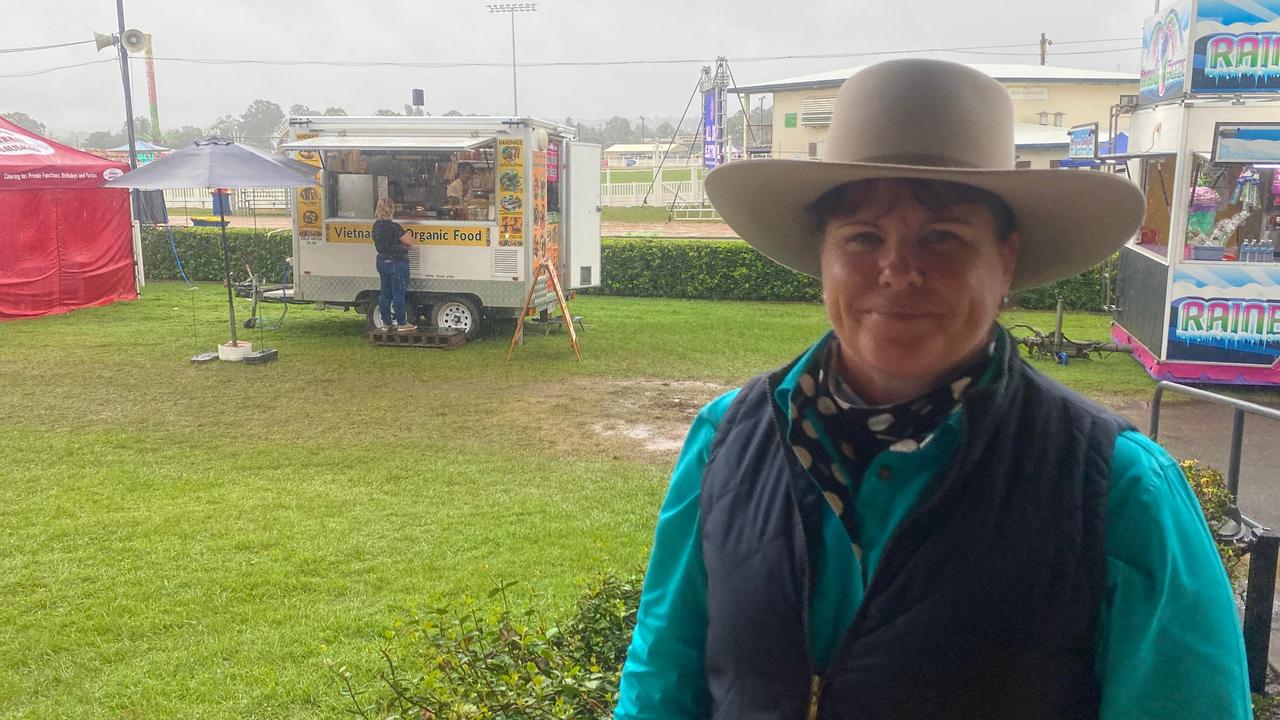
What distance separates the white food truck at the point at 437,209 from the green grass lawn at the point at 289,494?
72cm

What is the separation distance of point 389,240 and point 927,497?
11.6 m

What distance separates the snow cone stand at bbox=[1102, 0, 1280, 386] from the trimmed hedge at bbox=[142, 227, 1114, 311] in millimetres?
5506

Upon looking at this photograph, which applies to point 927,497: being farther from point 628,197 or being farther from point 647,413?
point 628,197

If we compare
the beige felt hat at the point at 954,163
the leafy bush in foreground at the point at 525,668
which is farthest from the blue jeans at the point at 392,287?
the beige felt hat at the point at 954,163

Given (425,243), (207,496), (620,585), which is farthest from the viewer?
(425,243)

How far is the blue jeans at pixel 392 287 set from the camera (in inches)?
495

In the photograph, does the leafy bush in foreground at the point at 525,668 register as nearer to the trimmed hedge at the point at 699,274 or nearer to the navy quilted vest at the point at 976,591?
the navy quilted vest at the point at 976,591

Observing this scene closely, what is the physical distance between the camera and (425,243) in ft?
41.9

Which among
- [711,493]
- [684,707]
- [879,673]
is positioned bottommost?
[684,707]

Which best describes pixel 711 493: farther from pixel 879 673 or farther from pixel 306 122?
pixel 306 122

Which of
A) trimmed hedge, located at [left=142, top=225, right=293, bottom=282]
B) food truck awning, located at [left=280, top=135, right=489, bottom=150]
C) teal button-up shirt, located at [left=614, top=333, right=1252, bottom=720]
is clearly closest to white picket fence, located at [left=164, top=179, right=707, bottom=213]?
trimmed hedge, located at [left=142, top=225, right=293, bottom=282]

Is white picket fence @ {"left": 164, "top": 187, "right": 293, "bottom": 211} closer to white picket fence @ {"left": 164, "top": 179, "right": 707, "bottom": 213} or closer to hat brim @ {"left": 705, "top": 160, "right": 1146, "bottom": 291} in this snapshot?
white picket fence @ {"left": 164, "top": 179, "right": 707, "bottom": 213}

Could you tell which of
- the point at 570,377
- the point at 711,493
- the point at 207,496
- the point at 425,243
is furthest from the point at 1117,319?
the point at 711,493

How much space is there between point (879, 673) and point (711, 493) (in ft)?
1.21
